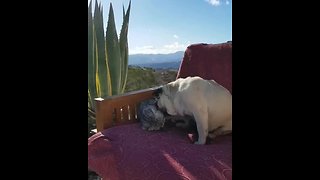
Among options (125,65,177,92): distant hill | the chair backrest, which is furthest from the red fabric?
(125,65,177,92): distant hill

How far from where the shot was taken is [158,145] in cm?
126

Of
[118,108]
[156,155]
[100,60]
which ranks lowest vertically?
[156,155]

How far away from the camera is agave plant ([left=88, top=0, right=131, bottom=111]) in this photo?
273cm

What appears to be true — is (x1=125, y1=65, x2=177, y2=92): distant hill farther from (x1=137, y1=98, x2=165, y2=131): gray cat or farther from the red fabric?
the red fabric

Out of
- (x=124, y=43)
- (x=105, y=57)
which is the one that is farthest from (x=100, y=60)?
(x=124, y=43)

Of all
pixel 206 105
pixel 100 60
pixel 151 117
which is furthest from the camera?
pixel 100 60

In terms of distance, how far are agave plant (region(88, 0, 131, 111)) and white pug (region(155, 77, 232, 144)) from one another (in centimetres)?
142

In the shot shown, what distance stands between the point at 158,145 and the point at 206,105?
0.27 m

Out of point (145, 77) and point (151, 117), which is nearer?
point (151, 117)

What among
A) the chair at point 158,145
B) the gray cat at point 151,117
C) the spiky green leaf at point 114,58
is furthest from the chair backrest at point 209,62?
the spiky green leaf at point 114,58

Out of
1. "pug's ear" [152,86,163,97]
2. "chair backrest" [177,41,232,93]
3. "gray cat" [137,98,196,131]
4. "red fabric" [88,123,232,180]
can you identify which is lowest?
"red fabric" [88,123,232,180]

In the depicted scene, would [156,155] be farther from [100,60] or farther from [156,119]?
[100,60]
